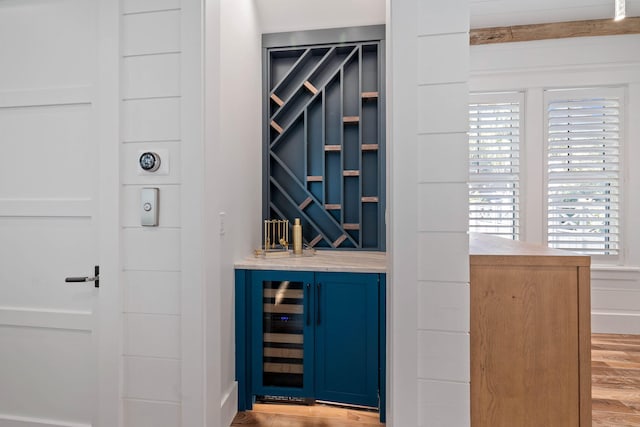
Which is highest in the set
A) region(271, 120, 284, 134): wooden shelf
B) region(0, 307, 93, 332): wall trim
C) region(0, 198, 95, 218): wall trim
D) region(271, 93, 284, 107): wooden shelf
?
region(271, 93, 284, 107): wooden shelf

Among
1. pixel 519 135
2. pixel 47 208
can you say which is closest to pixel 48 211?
pixel 47 208

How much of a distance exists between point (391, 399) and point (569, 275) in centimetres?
87

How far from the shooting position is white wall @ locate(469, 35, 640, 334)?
130 inches

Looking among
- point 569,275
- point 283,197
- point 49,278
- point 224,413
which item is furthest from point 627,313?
point 49,278

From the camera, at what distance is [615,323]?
3.36 m

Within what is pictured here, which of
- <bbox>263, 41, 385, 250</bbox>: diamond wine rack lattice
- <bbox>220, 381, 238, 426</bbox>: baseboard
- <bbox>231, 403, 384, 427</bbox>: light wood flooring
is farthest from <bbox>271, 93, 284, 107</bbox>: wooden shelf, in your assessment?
<bbox>231, 403, 384, 427</bbox>: light wood flooring

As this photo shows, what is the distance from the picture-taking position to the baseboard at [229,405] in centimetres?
190

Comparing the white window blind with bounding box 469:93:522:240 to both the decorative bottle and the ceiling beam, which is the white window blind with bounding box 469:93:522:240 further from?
the decorative bottle

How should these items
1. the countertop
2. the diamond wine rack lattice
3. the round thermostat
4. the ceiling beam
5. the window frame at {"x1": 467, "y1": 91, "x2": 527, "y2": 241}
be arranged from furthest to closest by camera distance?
the window frame at {"x1": 467, "y1": 91, "x2": 527, "y2": 241} < the ceiling beam < the diamond wine rack lattice < the round thermostat < the countertop

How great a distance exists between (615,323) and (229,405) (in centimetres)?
364

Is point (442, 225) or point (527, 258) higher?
point (442, 225)

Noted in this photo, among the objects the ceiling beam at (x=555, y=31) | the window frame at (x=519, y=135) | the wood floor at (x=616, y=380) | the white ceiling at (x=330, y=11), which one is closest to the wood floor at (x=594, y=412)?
the wood floor at (x=616, y=380)

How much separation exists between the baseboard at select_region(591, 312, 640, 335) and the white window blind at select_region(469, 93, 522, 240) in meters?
1.10

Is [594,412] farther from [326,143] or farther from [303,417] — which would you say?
[326,143]
